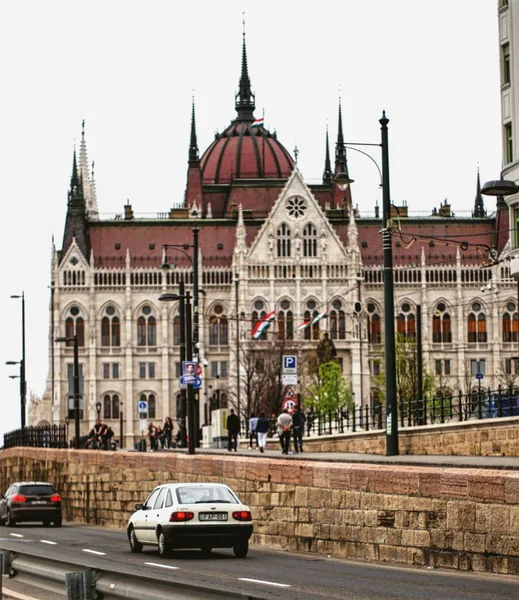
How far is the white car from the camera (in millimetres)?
25219

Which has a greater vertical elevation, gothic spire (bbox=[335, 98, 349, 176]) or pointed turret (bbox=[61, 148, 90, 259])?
gothic spire (bbox=[335, 98, 349, 176])

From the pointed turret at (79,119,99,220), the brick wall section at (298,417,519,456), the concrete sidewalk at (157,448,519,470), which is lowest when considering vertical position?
the concrete sidewalk at (157,448,519,470)

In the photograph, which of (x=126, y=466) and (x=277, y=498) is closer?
(x=277, y=498)

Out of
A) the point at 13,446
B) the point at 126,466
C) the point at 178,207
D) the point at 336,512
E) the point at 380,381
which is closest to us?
the point at 336,512

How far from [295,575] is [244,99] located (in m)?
151

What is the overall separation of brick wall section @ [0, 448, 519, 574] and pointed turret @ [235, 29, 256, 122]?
133 m

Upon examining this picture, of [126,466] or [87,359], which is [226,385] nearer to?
[87,359]

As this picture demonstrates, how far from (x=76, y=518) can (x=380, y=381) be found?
2631 inches

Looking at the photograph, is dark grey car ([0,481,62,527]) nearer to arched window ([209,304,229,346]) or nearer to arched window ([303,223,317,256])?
arched window ([303,223,317,256])

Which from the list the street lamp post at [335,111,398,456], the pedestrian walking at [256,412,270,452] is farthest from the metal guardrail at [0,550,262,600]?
the pedestrian walking at [256,412,270,452]

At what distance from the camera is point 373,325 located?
14000 cm

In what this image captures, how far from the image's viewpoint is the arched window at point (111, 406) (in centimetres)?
13788

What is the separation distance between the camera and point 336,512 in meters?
25.2

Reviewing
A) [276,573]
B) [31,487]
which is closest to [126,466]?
[31,487]
